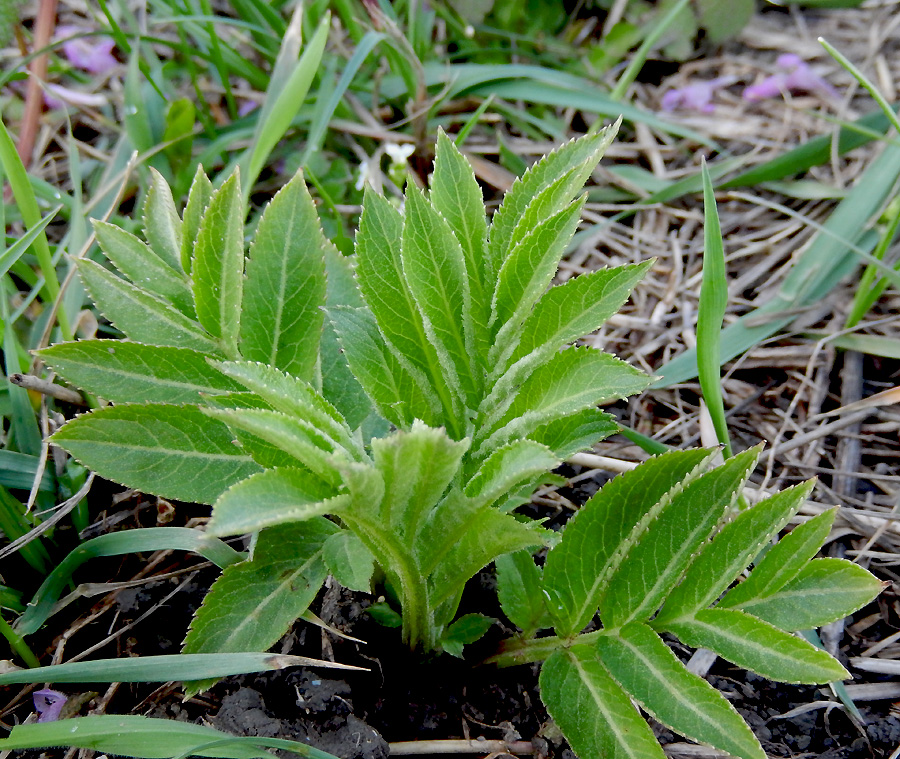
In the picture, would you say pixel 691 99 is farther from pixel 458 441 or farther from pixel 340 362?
pixel 458 441

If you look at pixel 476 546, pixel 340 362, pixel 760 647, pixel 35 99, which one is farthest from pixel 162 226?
pixel 35 99

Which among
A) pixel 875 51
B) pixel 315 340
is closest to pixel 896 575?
pixel 315 340

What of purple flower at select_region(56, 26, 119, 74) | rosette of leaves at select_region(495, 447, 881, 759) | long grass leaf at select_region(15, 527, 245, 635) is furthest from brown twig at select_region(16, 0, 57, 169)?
rosette of leaves at select_region(495, 447, 881, 759)

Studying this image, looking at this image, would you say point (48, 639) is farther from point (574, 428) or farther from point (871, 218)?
point (871, 218)

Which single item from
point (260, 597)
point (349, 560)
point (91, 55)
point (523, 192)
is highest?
point (523, 192)

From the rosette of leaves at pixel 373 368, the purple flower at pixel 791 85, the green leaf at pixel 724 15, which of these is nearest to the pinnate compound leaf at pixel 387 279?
the rosette of leaves at pixel 373 368
